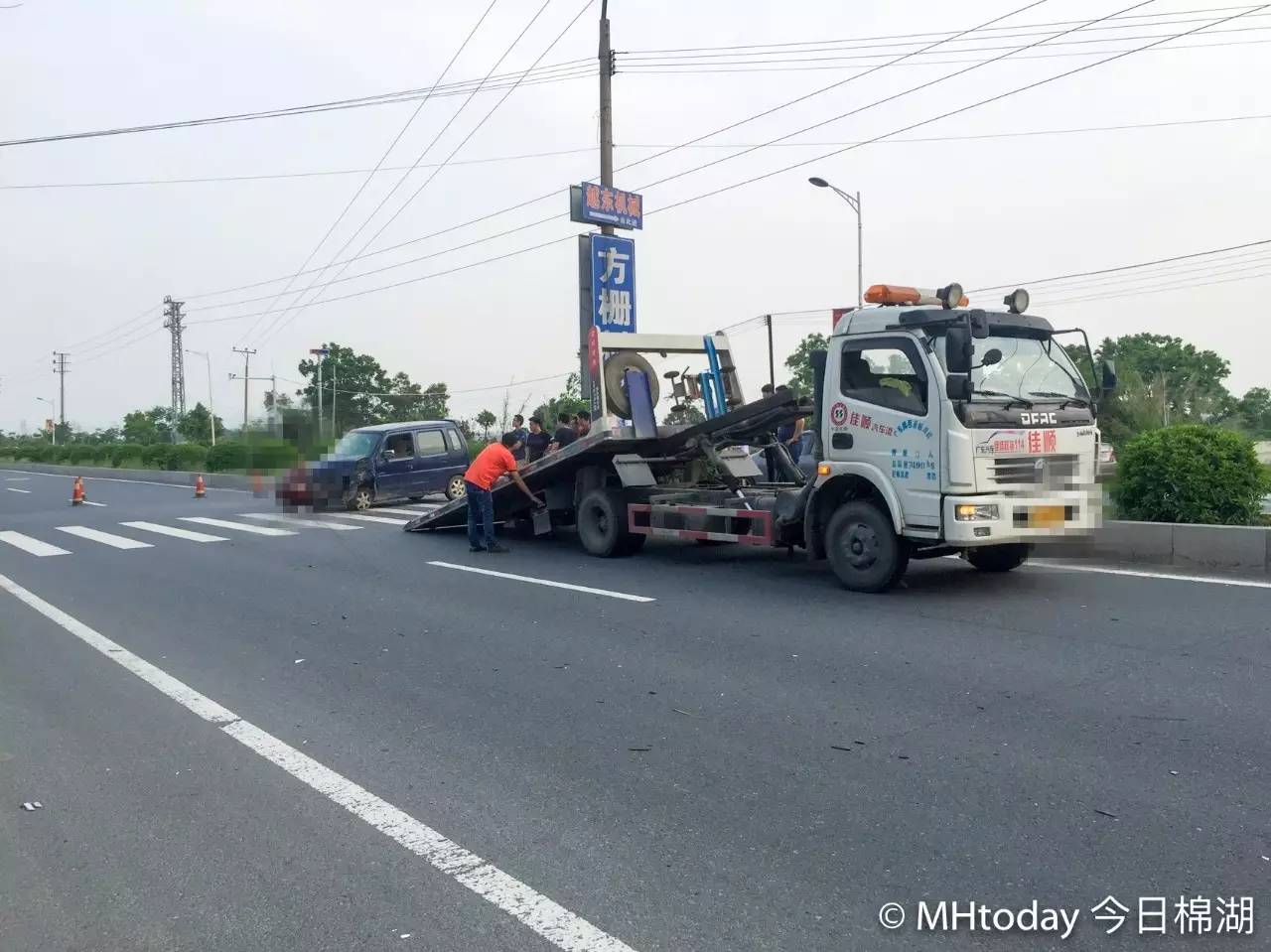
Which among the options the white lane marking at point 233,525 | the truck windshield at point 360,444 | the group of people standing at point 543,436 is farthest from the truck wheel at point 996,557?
the truck windshield at point 360,444

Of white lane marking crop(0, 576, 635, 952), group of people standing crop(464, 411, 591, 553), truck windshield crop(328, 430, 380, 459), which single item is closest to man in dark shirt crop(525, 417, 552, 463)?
group of people standing crop(464, 411, 591, 553)

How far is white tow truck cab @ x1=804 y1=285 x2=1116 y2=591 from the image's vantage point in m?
8.18

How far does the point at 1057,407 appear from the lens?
28.1 feet

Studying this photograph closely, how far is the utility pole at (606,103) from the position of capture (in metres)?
20.3

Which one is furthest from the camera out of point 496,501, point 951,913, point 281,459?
point 496,501

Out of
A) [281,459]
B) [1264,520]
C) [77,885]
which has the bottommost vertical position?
[77,885]

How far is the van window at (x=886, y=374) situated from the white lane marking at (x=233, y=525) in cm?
1054

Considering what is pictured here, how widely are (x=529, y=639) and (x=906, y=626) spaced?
287 centimetres

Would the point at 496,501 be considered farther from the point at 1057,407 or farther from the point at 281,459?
the point at 1057,407

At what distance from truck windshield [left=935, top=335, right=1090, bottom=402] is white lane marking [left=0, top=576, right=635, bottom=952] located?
5.85 metres

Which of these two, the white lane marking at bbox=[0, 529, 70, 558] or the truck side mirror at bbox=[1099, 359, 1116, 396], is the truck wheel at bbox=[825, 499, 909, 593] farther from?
the white lane marking at bbox=[0, 529, 70, 558]

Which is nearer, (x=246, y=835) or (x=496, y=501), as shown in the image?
Result: (x=246, y=835)

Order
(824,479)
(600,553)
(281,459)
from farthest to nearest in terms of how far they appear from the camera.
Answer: (600,553) < (281,459) < (824,479)

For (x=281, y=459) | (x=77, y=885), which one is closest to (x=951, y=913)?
(x=77, y=885)
